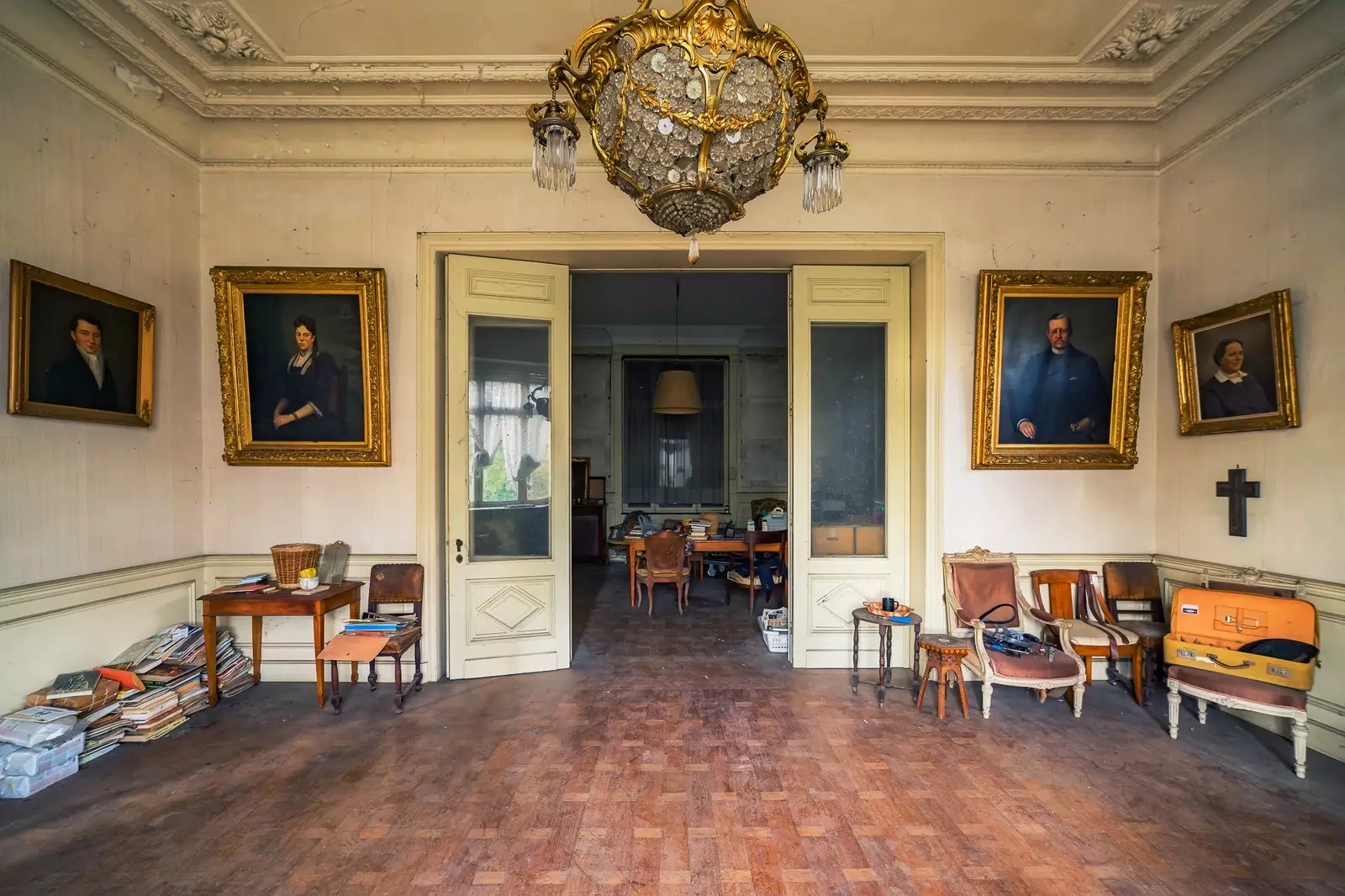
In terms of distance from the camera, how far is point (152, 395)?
350 centimetres

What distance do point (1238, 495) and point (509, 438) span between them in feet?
15.7

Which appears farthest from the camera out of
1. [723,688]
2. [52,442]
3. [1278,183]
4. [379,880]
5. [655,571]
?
Answer: [655,571]

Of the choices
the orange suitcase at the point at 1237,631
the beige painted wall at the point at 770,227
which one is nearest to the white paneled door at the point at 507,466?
the beige painted wall at the point at 770,227

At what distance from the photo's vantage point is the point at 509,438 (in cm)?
409

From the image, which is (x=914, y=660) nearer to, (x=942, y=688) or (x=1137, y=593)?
(x=942, y=688)

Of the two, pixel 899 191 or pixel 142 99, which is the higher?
pixel 142 99

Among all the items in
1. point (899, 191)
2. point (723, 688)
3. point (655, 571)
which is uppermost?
point (899, 191)

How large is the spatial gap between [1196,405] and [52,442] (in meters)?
6.92

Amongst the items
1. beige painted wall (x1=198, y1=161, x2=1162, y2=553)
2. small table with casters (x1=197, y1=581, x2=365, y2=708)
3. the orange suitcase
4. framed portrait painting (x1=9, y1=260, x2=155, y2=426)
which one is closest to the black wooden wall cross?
the orange suitcase

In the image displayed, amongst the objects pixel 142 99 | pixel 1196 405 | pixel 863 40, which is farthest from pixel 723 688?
pixel 142 99

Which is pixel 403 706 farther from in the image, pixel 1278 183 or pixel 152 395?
pixel 1278 183

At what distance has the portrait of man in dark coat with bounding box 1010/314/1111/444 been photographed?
12.7ft

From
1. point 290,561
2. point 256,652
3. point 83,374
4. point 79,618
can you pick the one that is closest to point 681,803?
point 290,561

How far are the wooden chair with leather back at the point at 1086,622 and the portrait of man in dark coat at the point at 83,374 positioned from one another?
6052 millimetres
